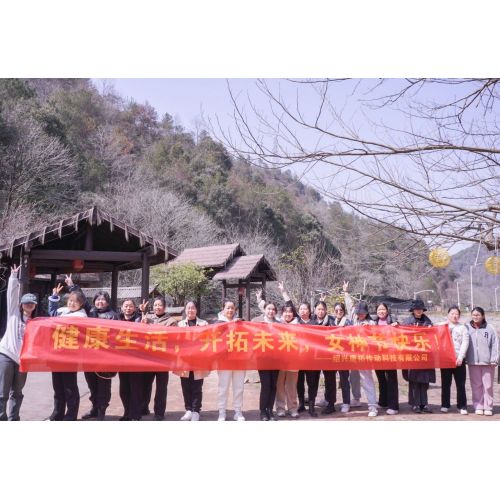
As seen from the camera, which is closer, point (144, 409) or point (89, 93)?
point (144, 409)

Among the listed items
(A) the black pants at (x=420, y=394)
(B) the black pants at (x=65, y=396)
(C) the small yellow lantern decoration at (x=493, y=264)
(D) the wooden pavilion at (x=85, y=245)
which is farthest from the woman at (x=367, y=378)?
(D) the wooden pavilion at (x=85, y=245)

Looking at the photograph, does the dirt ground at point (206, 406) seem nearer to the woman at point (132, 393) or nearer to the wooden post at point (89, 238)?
the woman at point (132, 393)

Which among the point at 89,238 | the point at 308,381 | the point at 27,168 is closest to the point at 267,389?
the point at 308,381

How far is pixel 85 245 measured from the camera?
1043 centimetres

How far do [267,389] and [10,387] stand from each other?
2801 mm

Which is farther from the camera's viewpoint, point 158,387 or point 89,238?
point 89,238

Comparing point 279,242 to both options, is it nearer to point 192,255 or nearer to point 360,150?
point 192,255

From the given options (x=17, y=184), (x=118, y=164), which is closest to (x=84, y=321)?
(x=17, y=184)

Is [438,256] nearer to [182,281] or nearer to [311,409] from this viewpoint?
[311,409]

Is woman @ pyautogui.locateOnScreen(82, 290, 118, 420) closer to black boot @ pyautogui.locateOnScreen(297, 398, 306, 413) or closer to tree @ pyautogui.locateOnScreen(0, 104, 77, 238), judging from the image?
black boot @ pyautogui.locateOnScreen(297, 398, 306, 413)

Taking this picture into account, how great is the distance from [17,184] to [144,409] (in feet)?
60.1

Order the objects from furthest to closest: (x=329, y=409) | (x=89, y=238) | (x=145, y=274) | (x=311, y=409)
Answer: (x=145, y=274)
(x=89, y=238)
(x=329, y=409)
(x=311, y=409)

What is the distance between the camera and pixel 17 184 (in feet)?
69.0

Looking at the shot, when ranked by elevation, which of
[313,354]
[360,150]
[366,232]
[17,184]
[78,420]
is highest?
[17,184]
